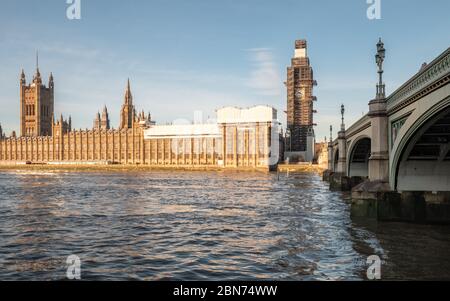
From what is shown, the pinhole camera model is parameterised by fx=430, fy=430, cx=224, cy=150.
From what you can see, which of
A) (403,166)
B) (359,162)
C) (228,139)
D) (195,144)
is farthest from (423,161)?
(195,144)

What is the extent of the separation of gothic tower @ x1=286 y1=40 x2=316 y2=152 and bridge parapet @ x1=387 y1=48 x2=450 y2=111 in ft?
487

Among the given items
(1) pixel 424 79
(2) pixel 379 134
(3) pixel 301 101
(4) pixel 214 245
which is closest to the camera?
(1) pixel 424 79

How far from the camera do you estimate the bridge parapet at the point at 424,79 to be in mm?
15891

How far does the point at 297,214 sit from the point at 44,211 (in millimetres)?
18840

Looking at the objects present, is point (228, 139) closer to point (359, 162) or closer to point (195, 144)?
point (195, 144)

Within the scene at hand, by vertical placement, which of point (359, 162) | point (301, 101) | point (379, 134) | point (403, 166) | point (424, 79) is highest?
point (301, 101)

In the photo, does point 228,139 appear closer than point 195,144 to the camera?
Yes

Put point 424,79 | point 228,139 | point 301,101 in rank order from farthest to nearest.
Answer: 1. point 301,101
2. point 228,139
3. point 424,79

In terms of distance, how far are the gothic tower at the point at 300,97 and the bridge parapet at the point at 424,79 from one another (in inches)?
5840

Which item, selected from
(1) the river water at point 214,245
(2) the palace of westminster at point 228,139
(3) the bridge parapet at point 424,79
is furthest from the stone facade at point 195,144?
(3) the bridge parapet at point 424,79

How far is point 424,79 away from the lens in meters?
18.7

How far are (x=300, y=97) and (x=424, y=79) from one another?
513 feet

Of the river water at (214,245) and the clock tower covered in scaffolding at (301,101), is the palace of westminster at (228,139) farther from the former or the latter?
the river water at (214,245)
